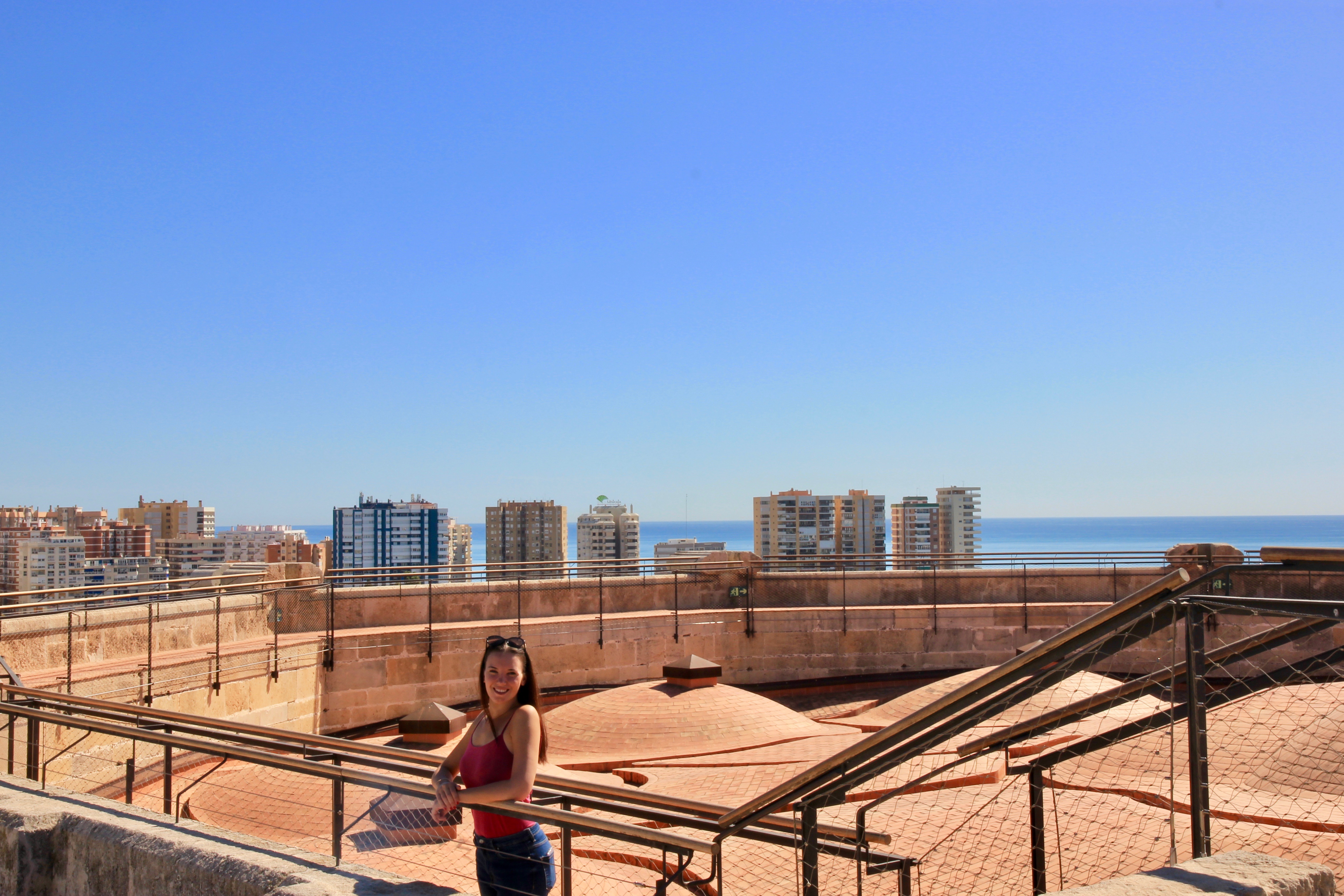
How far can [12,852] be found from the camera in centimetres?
393

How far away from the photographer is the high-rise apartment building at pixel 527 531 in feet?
327

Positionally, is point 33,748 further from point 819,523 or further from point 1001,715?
point 819,523

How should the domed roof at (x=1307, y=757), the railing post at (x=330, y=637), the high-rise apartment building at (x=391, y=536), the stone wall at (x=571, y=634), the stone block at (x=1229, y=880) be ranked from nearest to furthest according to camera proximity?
the stone block at (x=1229, y=880) < the domed roof at (x=1307, y=757) < the stone wall at (x=571, y=634) < the railing post at (x=330, y=637) < the high-rise apartment building at (x=391, y=536)

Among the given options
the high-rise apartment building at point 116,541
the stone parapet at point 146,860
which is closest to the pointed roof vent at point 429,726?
the stone parapet at point 146,860

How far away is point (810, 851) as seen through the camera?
3.71 metres

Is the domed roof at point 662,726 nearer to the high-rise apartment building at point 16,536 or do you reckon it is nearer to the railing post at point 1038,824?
the railing post at point 1038,824

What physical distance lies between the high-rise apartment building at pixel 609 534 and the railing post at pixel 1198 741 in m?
88.3

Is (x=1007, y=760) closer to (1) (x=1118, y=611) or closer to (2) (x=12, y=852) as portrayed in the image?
(1) (x=1118, y=611)

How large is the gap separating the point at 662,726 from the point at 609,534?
122 meters

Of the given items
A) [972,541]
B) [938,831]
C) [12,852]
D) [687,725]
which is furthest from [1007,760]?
[972,541]

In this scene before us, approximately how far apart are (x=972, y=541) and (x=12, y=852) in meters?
92.8

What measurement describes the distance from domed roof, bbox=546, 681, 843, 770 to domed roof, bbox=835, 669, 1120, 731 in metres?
1.00

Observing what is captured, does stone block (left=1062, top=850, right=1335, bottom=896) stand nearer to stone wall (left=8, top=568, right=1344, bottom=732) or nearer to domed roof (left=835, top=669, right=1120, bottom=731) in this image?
domed roof (left=835, top=669, right=1120, bottom=731)

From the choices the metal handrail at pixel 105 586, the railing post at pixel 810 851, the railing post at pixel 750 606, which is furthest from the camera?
the railing post at pixel 750 606
